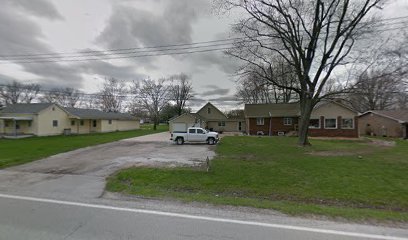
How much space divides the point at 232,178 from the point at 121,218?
15.0 ft

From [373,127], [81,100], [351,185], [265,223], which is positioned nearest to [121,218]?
[265,223]

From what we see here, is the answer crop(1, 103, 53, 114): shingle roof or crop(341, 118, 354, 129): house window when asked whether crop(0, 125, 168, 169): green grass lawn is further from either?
crop(341, 118, 354, 129): house window

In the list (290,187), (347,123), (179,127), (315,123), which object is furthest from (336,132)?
(290,187)

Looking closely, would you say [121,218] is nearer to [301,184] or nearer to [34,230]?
[34,230]

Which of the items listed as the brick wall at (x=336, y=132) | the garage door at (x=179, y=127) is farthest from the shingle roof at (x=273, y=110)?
the garage door at (x=179, y=127)

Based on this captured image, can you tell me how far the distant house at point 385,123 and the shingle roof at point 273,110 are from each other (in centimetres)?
1322

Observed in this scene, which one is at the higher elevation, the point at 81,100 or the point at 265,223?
the point at 81,100

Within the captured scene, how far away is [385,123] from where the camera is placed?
38.1 m

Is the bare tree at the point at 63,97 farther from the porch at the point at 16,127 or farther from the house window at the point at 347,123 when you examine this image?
the house window at the point at 347,123

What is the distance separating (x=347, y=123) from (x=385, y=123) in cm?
1026

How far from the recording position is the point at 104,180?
8.26m

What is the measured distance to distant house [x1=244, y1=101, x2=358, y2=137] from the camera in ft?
108

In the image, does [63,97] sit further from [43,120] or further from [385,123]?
[385,123]

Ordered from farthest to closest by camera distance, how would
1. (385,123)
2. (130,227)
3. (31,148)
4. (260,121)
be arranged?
(385,123) → (260,121) → (31,148) → (130,227)
